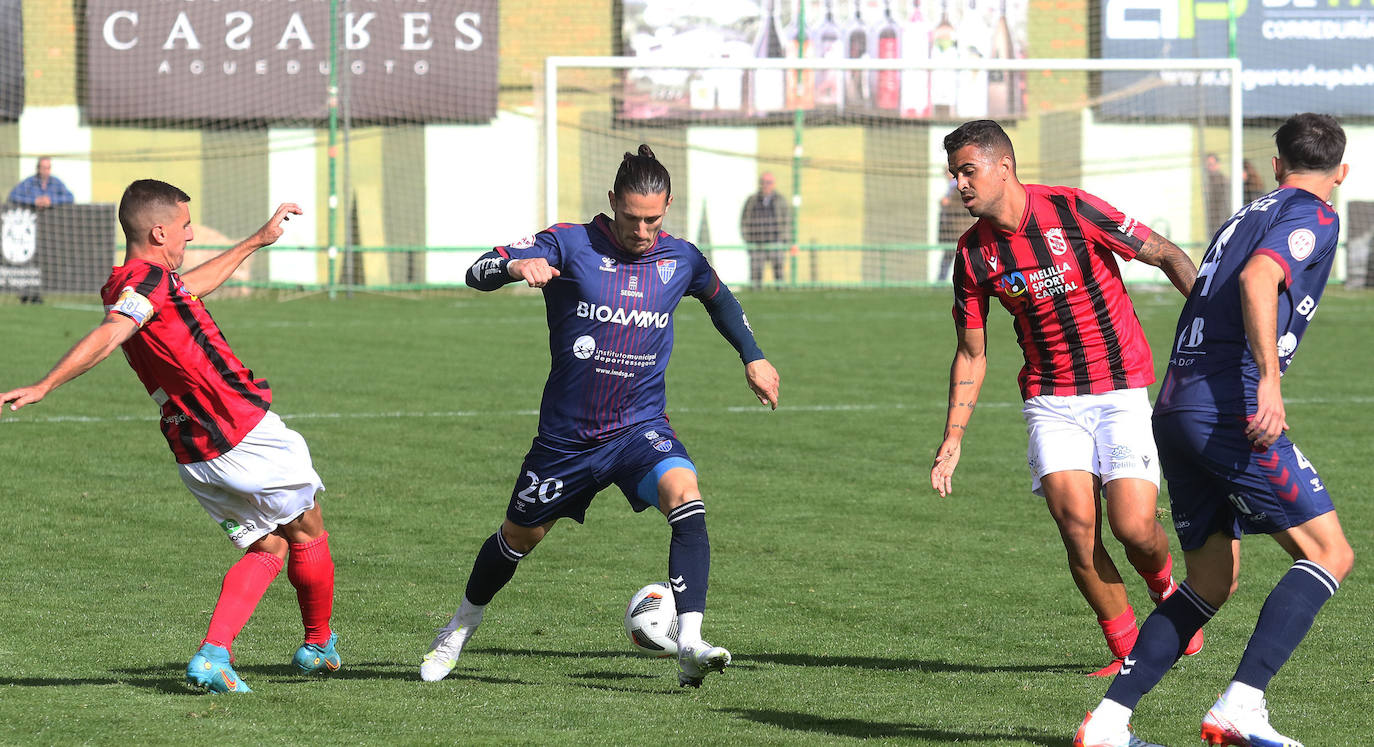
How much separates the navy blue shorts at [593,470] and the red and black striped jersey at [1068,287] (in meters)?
1.28

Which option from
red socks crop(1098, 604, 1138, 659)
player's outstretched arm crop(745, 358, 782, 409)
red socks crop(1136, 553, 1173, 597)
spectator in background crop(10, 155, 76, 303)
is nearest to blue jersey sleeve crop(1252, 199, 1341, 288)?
red socks crop(1136, 553, 1173, 597)

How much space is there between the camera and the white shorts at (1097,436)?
19.8ft

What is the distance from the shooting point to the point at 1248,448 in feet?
16.4

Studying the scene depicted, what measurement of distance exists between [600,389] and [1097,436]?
1736mm

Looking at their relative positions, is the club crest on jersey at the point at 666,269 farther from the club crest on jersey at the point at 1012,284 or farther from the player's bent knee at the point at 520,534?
the club crest on jersey at the point at 1012,284

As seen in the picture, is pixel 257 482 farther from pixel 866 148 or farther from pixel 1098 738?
pixel 866 148

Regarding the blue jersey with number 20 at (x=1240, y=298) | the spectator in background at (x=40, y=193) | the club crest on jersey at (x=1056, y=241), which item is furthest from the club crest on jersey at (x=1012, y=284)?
the spectator in background at (x=40, y=193)

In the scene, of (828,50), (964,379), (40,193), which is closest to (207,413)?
(964,379)

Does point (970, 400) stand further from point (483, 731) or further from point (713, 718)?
point (483, 731)

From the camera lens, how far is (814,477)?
432 inches

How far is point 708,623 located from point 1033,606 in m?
1.44

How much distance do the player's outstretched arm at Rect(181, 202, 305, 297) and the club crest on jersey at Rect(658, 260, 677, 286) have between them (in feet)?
4.13

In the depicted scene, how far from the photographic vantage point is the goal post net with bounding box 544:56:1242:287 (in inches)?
1137

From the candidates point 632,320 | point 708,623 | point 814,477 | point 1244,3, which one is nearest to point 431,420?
point 814,477
